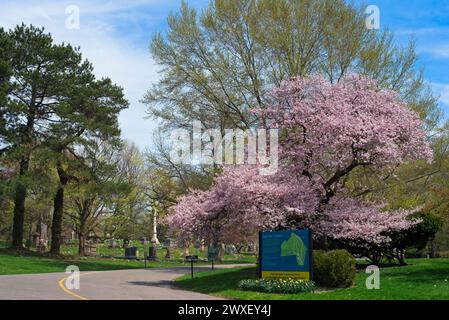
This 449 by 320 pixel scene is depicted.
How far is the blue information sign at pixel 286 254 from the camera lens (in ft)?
59.5

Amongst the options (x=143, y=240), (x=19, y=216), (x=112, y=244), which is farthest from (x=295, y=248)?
(x=143, y=240)

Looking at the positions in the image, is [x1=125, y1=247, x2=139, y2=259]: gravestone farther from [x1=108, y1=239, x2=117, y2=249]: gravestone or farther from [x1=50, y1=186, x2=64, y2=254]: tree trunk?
[x1=108, y1=239, x2=117, y2=249]: gravestone

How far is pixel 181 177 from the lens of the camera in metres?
37.5

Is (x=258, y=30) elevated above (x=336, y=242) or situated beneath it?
elevated above

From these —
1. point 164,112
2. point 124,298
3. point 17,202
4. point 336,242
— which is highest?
point 164,112

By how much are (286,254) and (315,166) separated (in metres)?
5.35

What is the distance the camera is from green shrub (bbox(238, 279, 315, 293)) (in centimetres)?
1756

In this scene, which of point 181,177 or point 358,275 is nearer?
point 358,275

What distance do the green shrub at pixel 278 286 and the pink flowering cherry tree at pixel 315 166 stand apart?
2.47 m

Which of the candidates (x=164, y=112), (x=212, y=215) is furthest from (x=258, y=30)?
(x=212, y=215)

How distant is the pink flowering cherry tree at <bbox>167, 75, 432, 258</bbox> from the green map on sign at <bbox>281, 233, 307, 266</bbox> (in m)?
1.83
